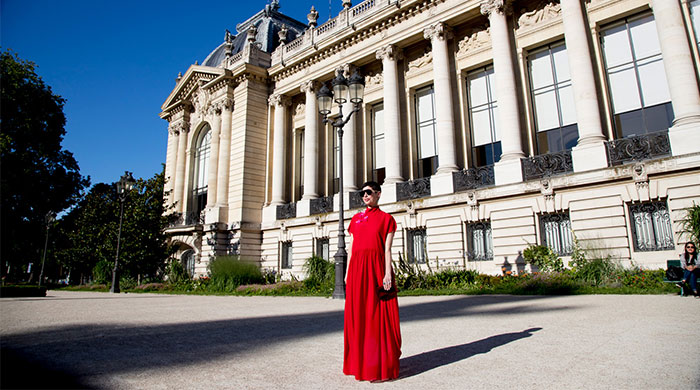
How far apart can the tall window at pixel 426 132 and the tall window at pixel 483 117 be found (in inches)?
81.5

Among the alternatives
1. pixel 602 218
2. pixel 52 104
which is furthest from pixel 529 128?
pixel 52 104

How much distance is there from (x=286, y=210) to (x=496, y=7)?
1536 centimetres

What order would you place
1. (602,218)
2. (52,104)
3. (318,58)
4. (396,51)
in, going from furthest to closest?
(52,104)
(318,58)
(396,51)
(602,218)

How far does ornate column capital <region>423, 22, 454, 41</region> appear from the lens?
Answer: 769 inches

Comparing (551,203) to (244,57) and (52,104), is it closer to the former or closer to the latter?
(244,57)

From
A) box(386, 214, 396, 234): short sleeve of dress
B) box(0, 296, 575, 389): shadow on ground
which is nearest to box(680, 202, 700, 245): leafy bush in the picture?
box(0, 296, 575, 389): shadow on ground

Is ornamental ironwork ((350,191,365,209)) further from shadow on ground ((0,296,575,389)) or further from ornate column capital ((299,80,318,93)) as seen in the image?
shadow on ground ((0,296,575,389))

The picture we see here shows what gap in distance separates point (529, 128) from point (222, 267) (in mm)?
15418

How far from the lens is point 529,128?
17625mm

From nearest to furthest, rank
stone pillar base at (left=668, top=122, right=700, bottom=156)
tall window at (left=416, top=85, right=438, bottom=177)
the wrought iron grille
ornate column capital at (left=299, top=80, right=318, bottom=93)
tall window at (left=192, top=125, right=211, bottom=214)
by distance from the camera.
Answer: stone pillar base at (left=668, top=122, right=700, bottom=156) < tall window at (left=416, top=85, right=438, bottom=177) < ornate column capital at (left=299, top=80, right=318, bottom=93) < the wrought iron grille < tall window at (left=192, top=125, right=211, bottom=214)

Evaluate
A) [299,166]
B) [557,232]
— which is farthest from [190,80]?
[557,232]

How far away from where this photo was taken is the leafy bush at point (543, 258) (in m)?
14.0

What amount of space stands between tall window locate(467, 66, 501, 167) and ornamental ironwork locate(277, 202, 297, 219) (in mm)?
10973

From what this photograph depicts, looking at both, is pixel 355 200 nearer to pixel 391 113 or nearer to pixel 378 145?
pixel 378 145
